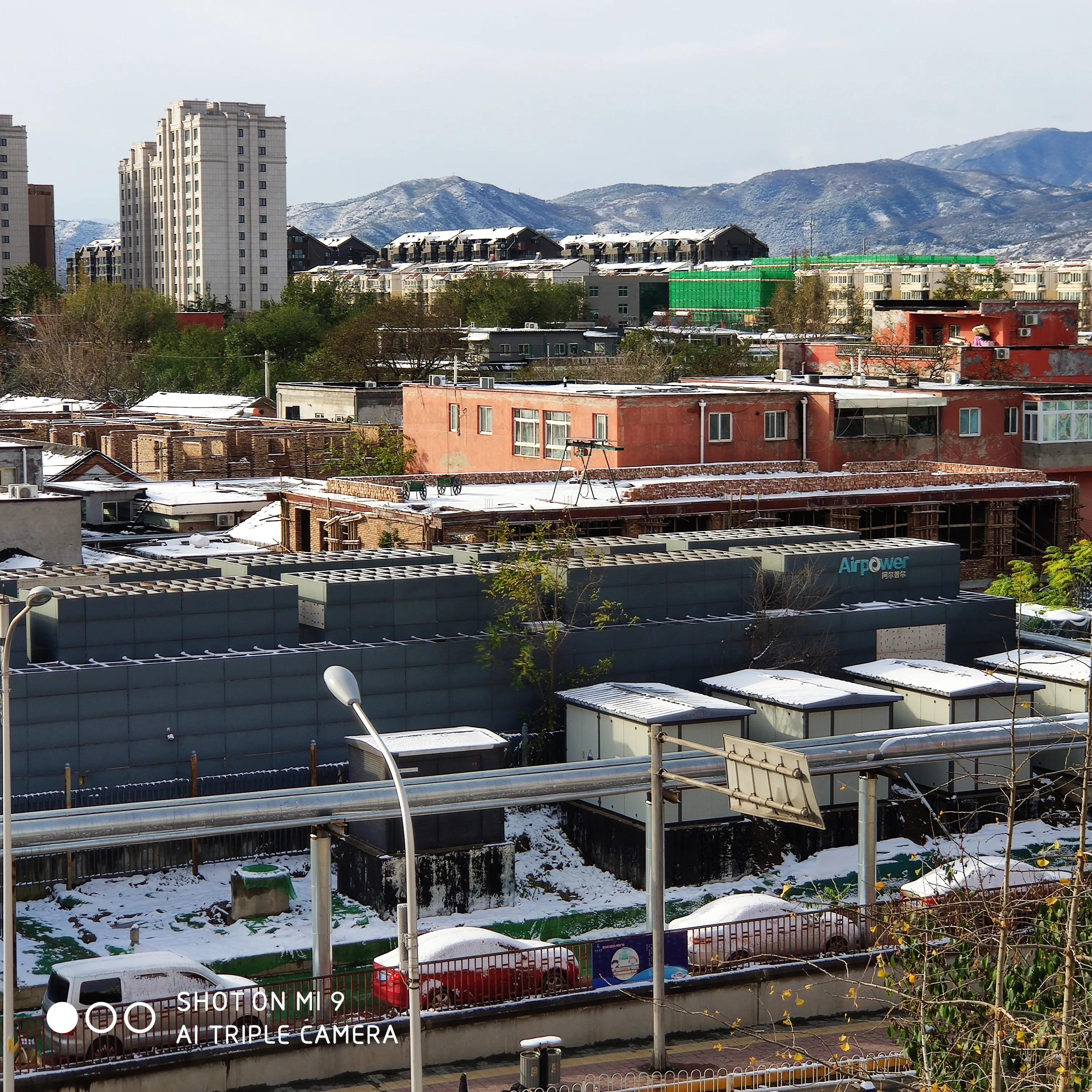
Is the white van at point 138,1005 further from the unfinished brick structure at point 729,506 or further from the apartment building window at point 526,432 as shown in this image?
the apartment building window at point 526,432

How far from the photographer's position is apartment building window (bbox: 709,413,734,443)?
60.7m

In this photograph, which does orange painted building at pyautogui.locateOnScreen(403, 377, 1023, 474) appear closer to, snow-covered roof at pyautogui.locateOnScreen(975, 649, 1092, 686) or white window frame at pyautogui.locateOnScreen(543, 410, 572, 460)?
white window frame at pyautogui.locateOnScreen(543, 410, 572, 460)

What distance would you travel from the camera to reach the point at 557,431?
61750 mm

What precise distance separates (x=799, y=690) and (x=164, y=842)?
43.9ft

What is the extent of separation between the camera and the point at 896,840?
34656 millimetres

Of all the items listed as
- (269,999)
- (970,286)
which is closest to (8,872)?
(269,999)

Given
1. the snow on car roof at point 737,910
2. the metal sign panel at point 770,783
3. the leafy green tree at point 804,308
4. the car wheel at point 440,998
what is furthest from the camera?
the leafy green tree at point 804,308

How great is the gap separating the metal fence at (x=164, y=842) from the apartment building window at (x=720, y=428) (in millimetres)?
30030

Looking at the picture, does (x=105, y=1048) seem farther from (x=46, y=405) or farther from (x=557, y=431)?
(x=46, y=405)

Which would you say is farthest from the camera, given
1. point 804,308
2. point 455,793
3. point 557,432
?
point 804,308

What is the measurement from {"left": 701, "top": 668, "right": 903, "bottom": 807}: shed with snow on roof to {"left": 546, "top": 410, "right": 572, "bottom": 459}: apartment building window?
84.1 ft

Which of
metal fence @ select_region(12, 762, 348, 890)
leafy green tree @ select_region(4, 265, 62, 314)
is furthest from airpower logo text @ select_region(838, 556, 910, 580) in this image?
leafy green tree @ select_region(4, 265, 62, 314)

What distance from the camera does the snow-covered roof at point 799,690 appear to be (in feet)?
113

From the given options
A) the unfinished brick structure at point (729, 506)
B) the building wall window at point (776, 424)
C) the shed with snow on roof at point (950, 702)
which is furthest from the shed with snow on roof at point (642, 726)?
the building wall window at point (776, 424)
